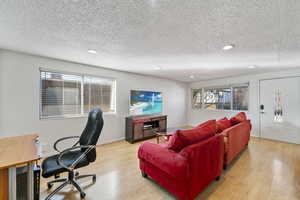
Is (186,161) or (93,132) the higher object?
(93,132)

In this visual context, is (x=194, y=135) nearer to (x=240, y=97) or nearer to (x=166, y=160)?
(x=166, y=160)

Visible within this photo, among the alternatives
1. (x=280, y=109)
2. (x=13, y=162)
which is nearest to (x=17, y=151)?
(x=13, y=162)

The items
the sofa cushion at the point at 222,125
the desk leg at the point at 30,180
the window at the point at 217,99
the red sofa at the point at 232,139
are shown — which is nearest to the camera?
the desk leg at the point at 30,180

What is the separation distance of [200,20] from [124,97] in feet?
9.78

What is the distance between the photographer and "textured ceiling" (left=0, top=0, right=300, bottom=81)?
47.4 inches

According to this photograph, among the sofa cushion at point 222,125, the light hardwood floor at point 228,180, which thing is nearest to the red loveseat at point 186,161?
the light hardwood floor at point 228,180

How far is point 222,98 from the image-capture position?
5043mm

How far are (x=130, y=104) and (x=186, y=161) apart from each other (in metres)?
2.76

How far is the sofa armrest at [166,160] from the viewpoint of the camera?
138 cm

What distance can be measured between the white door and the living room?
0.07ft

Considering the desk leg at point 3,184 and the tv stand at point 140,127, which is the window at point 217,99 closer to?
the tv stand at point 140,127

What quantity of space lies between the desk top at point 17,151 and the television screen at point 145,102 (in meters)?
2.53

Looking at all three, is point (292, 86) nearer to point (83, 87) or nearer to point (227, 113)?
point (227, 113)

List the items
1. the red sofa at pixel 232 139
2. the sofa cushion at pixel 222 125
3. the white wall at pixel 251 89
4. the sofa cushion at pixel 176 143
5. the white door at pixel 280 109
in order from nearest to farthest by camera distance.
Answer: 1. the sofa cushion at pixel 176 143
2. the red sofa at pixel 232 139
3. the sofa cushion at pixel 222 125
4. the white door at pixel 280 109
5. the white wall at pixel 251 89
